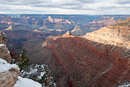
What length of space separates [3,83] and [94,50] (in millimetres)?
45603

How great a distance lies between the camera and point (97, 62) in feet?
165

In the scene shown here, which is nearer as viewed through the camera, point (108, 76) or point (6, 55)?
point (6, 55)

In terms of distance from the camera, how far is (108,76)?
4334cm

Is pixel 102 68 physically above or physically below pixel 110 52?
below

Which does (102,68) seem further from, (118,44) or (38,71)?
(38,71)

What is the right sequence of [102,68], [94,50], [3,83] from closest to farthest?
1. [3,83]
2. [102,68]
3. [94,50]

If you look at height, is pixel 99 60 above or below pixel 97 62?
above

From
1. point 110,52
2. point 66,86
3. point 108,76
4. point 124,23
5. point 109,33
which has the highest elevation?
point 124,23

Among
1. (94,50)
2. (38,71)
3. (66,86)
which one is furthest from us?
(94,50)

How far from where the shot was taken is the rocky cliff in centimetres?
4267

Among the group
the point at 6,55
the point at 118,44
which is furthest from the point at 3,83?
the point at 118,44

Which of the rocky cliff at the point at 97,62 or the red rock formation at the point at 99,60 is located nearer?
the red rock formation at the point at 99,60

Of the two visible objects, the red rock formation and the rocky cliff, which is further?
the rocky cliff

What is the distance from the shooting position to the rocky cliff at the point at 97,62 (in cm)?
4267
